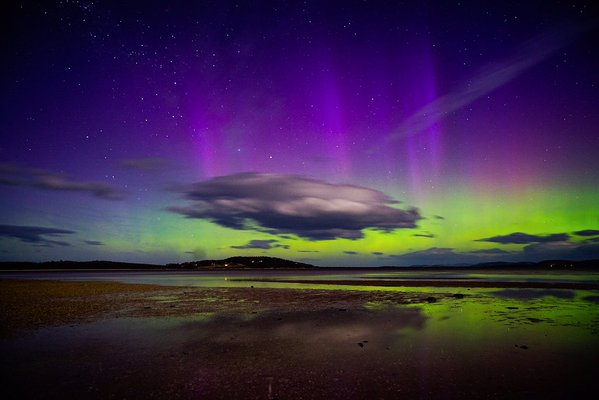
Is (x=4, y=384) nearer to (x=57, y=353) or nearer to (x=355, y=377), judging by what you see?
(x=57, y=353)

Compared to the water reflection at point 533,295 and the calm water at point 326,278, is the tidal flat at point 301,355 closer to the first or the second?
the water reflection at point 533,295

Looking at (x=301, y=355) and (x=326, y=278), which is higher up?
(x=301, y=355)

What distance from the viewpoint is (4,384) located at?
8.61 meters

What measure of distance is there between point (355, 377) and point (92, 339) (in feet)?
35.5

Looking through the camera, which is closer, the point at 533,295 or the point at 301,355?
the point at 301,355

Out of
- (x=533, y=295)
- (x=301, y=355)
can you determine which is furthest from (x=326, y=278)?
(x=301, y=355)

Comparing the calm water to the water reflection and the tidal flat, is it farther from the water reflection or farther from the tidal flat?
the tidal flat

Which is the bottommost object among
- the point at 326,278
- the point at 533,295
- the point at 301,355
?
the point at 326,278

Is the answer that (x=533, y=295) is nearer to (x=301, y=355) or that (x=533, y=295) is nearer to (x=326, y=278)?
(x=301, y=355)

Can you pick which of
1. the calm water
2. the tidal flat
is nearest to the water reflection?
the tidal flat

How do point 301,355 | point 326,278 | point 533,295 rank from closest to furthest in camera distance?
point 301,355, point 533,295, point 326,278

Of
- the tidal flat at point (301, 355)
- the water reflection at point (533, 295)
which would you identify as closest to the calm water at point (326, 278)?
the water reflection at point (533, 295)

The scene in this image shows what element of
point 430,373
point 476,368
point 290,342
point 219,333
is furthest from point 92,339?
point 476,368

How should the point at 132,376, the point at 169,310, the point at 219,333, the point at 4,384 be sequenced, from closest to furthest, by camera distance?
the point at 4,384, the point at 132,376, the point at 219,333, the point at 169,310
